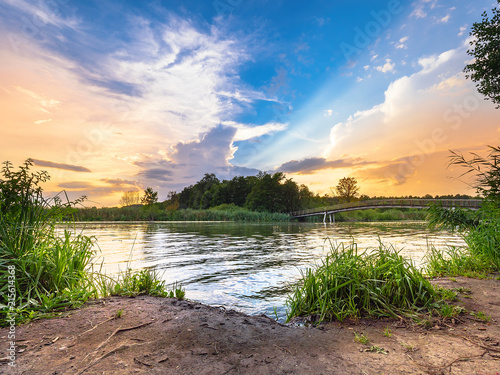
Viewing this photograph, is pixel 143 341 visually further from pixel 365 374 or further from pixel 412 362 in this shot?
pixel 412 362

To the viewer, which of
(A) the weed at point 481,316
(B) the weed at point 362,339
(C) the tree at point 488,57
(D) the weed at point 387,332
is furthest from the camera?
(C) the tree at point 488,57

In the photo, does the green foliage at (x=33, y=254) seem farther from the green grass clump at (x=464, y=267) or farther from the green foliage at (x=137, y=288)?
the green grass clump at (x=464, y=267)

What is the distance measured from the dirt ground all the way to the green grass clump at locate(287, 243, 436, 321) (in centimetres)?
25

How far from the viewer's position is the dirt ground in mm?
2316

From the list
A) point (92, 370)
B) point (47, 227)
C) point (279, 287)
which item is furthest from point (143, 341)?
point (279, 287)

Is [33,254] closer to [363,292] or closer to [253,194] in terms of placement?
[363,292]

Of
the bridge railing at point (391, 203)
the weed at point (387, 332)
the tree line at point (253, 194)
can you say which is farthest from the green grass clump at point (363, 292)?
the tree line at point (253, 194)

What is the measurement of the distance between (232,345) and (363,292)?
208 centimetres

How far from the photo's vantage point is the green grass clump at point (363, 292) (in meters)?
3.66

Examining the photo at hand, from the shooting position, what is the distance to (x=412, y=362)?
8.02 feet

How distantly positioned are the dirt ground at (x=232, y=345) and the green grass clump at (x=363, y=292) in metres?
0.25

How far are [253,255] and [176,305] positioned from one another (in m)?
7.48

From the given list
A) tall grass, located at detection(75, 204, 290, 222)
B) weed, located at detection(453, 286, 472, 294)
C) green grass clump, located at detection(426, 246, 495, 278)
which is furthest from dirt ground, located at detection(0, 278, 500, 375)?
tall grass, located at detection(75, 204, 290, 222)

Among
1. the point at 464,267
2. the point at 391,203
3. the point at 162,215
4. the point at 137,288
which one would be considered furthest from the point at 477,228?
→ the point at 162,215
